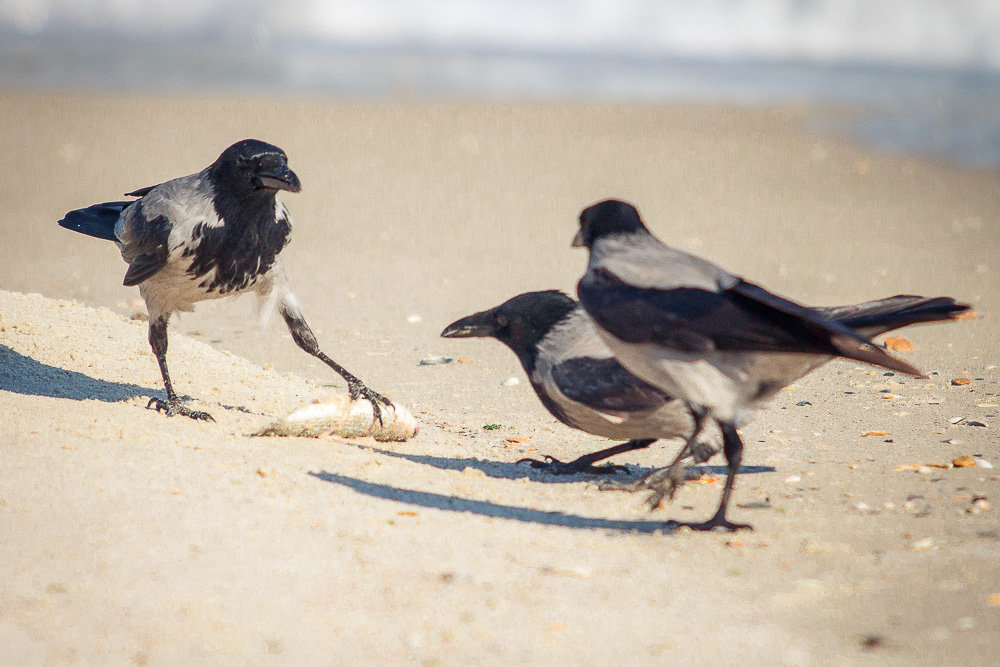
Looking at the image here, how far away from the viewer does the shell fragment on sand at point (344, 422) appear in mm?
5426

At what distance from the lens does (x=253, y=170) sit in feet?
18.2

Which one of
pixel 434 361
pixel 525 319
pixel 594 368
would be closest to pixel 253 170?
→ pixel 525 319

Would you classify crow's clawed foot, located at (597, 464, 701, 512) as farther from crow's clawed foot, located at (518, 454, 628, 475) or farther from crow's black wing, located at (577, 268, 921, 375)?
crow's black wing, located at (577, 268, 921, 375)

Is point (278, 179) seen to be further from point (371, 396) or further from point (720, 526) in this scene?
point (720, 526)

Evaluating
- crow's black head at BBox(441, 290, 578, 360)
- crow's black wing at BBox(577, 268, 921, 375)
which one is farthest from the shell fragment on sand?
crow's black wing at BBox(577, 268, 921, 375)

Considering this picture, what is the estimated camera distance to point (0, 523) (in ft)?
12.7

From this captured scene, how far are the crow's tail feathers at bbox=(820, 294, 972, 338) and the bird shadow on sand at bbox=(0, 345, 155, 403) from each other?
164 inches

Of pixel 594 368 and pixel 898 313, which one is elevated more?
pixel 898 313

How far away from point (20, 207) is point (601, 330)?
11.4 m

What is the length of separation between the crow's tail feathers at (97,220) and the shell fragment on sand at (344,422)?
1.89 m

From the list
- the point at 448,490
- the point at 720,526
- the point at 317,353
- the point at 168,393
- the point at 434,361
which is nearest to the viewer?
the point at 720,526

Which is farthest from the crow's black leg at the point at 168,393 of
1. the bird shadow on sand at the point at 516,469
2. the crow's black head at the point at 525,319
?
the crow's black head at the point at 525,319

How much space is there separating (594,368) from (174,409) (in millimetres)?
2428

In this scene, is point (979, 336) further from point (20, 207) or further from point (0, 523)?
point (20, 207)
